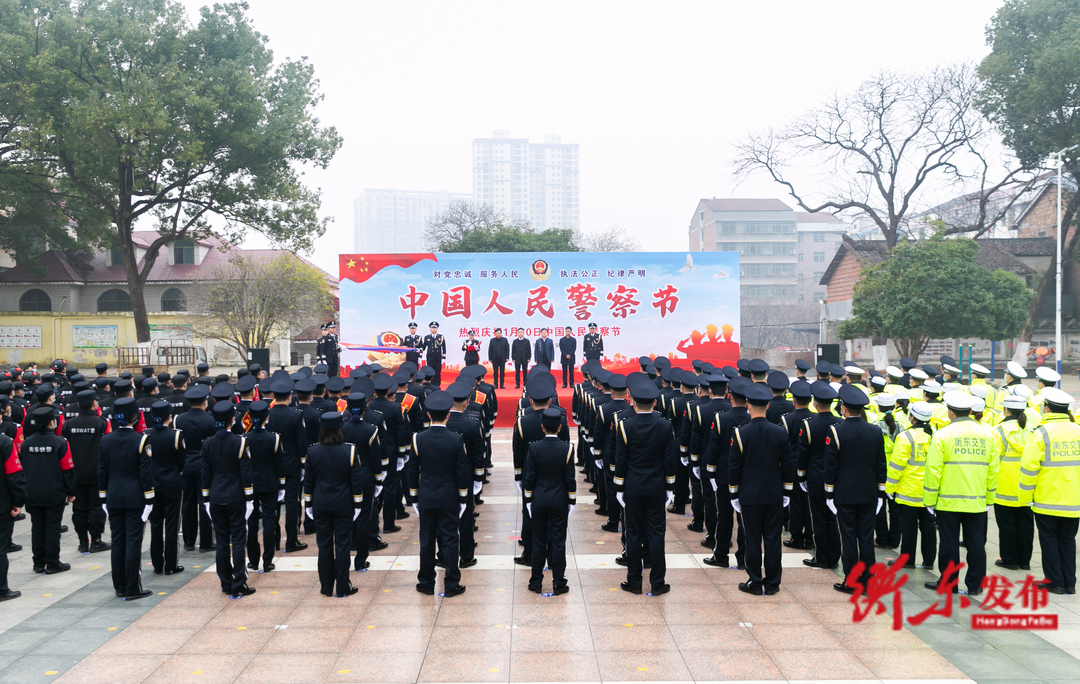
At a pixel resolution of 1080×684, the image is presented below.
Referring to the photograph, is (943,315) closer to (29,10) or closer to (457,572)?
(457,572)

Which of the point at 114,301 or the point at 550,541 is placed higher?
the point at 114,301

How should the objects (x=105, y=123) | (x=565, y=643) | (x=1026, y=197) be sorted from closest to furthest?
1. (x=565, y=643)
2. (x=105, y=123)
3. (x=1026, y=197)

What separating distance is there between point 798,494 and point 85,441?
23.1ft

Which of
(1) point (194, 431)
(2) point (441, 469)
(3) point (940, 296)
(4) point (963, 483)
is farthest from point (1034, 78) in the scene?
(1) point (194, 431)

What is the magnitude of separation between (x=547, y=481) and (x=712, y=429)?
191 cm

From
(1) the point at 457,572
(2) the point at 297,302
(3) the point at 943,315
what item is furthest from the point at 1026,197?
(1) the point at 457,572

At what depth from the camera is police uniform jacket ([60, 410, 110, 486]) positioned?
6734 mm

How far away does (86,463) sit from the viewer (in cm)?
680

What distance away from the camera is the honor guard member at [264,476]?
601cm

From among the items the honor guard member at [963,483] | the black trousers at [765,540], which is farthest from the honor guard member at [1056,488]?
the black trousers at [765,540]

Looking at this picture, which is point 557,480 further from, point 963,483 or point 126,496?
point 126,496

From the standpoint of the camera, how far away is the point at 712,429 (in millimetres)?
6613

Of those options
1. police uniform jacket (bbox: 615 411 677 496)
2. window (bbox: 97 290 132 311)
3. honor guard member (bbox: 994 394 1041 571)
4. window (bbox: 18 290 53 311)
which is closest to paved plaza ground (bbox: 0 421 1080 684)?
honor guard member (bbox: 994 394 1041 571)

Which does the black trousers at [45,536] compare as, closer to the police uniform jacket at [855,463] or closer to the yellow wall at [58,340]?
the police uniform jacket at [855,463]
